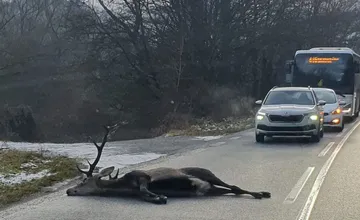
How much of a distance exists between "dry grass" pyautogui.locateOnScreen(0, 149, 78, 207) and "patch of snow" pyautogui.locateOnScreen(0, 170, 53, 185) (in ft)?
0.18

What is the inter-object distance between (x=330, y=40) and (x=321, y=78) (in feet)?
82.6

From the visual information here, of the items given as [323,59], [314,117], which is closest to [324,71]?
[323,59]

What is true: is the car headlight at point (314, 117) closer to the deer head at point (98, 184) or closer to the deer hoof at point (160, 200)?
the deer head at point (98, 184)

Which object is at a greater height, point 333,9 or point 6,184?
point 333,9

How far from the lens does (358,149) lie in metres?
17.1

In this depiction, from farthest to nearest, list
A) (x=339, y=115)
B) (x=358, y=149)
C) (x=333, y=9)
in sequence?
(x=333, y=9) → (x=339, y=115) → (x=358, y=149)

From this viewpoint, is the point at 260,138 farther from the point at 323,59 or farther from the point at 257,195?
the point at 323,59

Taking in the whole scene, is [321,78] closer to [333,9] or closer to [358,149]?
[358,149]

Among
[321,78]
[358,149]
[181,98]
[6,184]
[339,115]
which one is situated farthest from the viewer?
[181,98]

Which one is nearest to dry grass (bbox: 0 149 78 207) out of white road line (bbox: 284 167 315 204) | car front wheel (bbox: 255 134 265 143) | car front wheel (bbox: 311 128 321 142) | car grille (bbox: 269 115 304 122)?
white road line (bbox: 284 167 315 204)

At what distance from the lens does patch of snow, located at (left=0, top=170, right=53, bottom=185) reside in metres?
11.0

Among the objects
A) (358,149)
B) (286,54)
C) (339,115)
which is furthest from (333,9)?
(358,149)

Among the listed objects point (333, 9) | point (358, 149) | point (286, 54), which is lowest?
point (358, 149)

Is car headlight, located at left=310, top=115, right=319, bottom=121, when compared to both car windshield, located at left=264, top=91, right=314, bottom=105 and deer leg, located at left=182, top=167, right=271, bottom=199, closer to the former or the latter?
car windshield, located at left=264, top=91, right=314, bottom=105
